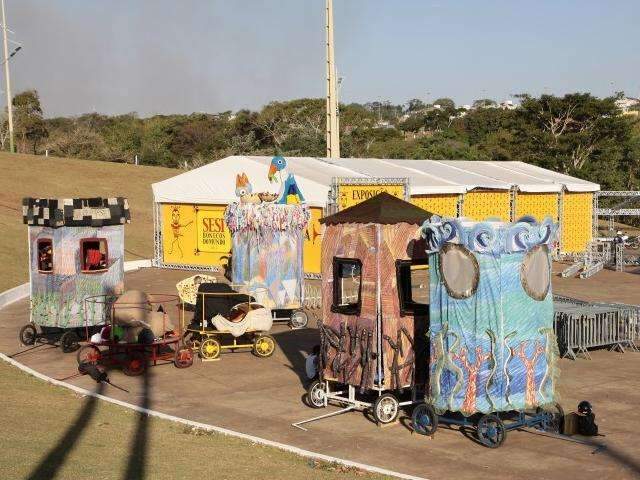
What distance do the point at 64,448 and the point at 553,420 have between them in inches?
275

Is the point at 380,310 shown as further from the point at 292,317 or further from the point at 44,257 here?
the point at 44,257

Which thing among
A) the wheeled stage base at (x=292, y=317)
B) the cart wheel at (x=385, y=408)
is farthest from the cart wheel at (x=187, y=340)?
the cart wheel at (x=385, y=408)

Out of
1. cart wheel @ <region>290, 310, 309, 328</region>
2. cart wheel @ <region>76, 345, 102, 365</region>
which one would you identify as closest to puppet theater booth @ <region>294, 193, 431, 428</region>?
cart wheel @ <region>76, 345, 102, 365</region>

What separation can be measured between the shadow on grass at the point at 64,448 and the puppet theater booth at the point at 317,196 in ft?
64.1

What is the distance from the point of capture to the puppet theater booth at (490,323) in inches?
533

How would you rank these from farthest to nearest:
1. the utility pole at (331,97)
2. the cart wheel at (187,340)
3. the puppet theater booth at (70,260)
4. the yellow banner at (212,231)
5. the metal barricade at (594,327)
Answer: the utility pole at (331,97), the yellow banner at (212,231), the puppet theater booth at (70,260), the cart wheel at (187,340), the metal barricade at (594,327)

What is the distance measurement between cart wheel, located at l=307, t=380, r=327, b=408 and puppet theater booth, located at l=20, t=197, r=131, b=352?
7254 millimetres

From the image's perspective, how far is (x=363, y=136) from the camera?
316 feet

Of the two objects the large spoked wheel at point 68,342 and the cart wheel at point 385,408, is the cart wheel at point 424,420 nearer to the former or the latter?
the cart wheel at point 385,408

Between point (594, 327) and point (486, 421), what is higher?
point (594, 327)

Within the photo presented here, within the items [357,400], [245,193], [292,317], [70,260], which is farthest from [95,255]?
[357,400]

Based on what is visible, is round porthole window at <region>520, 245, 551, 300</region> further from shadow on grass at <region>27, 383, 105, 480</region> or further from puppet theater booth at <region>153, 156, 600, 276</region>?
puppet theater booth at <region>153, 156, 600, 276</region>

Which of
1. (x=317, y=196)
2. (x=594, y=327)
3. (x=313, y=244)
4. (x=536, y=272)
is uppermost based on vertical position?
(x=317, y=196)

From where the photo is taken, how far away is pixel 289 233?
2436 cm
